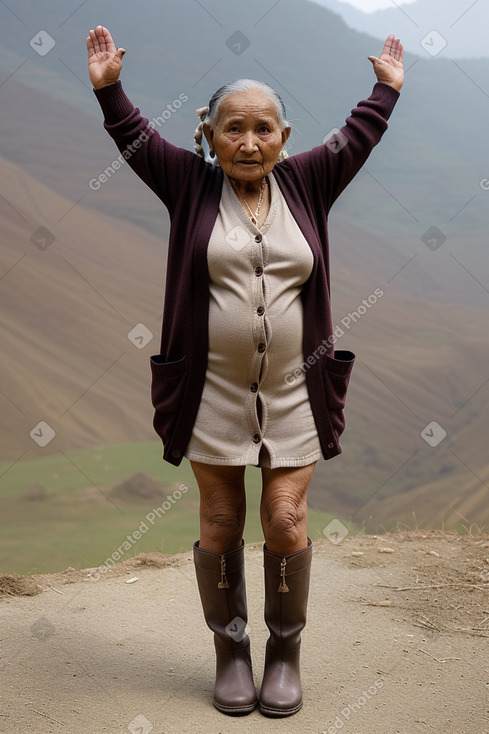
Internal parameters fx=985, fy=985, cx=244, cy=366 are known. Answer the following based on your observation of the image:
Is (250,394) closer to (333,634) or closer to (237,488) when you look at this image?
(237,488)

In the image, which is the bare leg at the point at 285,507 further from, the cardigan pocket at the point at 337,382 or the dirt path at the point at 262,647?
the dirt path at the point at 262,647

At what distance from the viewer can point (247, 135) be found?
9.41 ft

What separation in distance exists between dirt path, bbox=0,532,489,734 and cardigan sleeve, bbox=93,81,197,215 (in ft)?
5.31

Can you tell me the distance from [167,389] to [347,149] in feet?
3.07

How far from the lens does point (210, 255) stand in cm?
289

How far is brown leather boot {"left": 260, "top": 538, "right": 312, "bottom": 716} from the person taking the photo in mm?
3055

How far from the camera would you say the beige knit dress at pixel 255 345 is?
291 cm

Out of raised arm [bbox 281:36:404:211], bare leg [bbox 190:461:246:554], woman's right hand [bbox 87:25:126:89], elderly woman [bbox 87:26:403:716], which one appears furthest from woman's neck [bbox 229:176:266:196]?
bare leg [bbox 190:461:246:554]

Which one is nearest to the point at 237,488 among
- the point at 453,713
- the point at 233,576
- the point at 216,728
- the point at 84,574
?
the point at 233,576

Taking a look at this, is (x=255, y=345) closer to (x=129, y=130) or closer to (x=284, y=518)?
(x=284, y=518)

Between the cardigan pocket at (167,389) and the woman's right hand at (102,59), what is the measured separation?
2.81 ft

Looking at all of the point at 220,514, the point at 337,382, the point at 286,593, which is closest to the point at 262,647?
the point at 286,593

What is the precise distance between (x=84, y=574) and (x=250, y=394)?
195 cm

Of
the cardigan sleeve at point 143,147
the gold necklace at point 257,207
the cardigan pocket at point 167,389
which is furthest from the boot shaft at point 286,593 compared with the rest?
the cardigan sleeve at point 143,147
